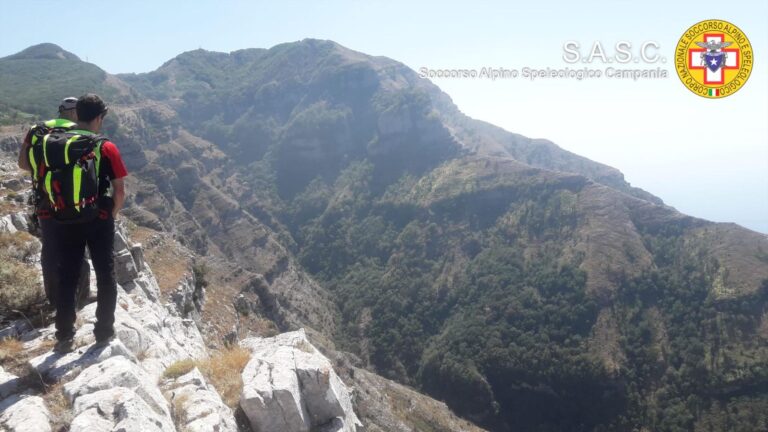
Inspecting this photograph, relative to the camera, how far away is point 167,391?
8352 millimetres

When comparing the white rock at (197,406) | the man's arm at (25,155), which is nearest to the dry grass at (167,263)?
the white rock at (197,406)

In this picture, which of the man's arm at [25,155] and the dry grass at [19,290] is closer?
the man's arm at [25,155]

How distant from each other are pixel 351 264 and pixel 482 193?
2045 inches

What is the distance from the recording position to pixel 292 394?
8.87 meters

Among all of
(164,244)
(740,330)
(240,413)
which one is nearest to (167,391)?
(240,413)

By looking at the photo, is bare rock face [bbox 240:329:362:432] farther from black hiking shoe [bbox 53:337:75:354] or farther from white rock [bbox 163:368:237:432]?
black hiking shoe [bbox 53:337:75:354]

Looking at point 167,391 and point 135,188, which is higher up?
point 167,391

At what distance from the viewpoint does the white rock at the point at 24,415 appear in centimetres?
609

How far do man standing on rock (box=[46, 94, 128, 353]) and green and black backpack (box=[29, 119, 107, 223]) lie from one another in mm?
108

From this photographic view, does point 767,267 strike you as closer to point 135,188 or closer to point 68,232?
point 68,232

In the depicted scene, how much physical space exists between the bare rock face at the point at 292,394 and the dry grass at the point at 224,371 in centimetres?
28

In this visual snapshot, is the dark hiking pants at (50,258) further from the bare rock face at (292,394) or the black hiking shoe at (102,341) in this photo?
the bare rock face at (292,394)

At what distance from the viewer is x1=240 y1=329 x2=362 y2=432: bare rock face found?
8555 millimetres

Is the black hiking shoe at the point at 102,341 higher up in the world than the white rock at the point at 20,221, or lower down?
lower down
